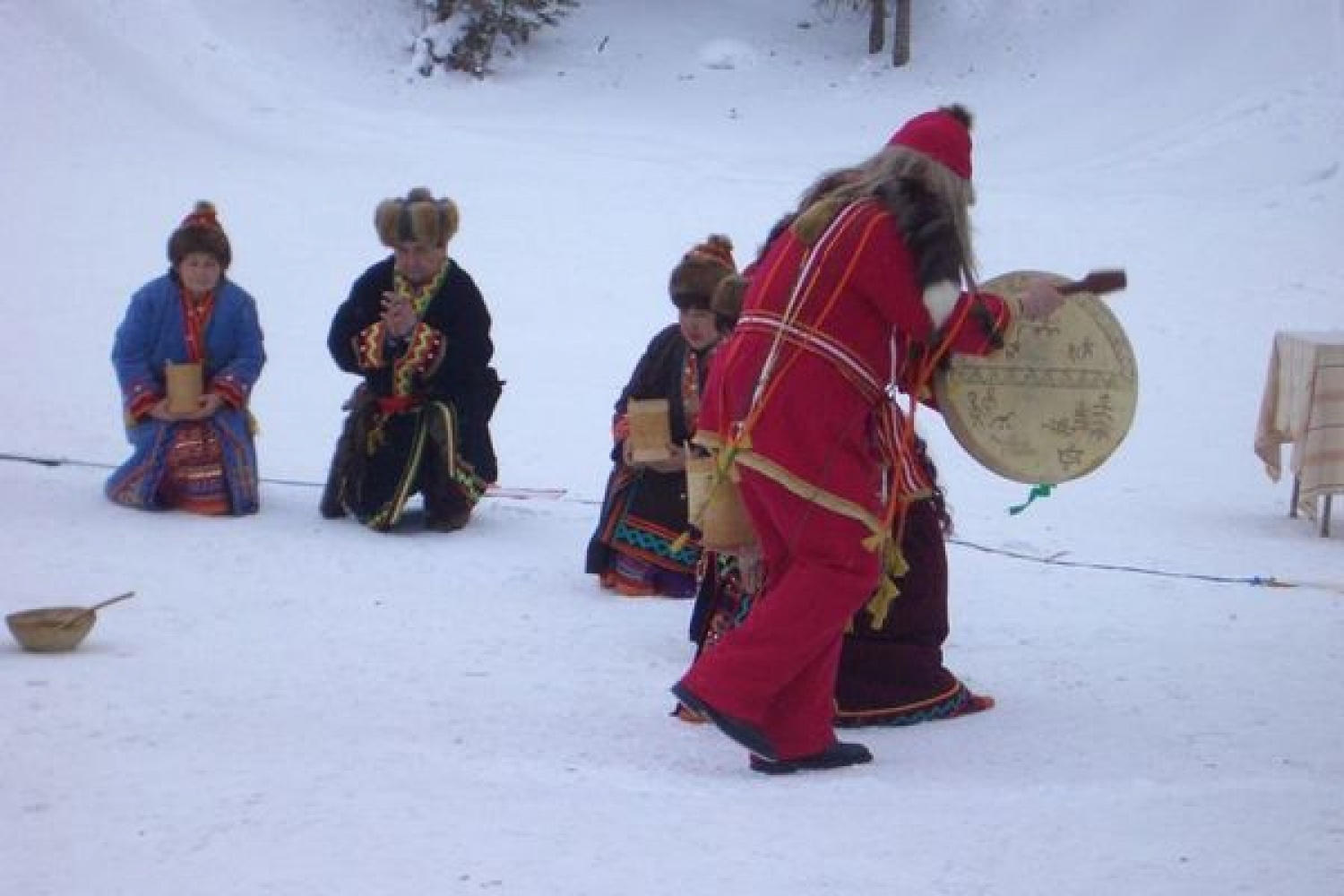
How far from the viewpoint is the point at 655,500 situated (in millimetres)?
6195

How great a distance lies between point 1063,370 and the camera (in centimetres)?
452

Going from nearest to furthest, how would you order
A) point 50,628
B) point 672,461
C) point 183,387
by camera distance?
1. point 50,628
2. point 672,461
3. point 183,387

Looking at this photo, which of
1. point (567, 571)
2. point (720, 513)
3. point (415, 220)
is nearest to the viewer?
point (720, 513)

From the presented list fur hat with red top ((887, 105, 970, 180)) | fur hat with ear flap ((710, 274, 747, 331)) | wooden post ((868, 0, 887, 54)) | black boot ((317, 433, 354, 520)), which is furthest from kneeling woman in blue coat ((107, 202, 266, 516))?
wooden post ((868, 0, 887, 54))

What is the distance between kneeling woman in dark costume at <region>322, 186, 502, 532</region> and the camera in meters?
6.86

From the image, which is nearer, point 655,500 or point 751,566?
point 751,566

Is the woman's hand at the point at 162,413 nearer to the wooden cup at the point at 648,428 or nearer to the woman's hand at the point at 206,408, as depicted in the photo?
the woman's hand at the point at 206,408

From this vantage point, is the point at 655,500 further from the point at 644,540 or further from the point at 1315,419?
the point at 1315,419

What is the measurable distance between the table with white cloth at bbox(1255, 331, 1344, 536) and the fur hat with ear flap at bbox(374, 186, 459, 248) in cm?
385

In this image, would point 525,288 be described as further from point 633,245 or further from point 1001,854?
point 1001,854

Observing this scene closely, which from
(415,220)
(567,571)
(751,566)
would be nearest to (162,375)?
(415,220)

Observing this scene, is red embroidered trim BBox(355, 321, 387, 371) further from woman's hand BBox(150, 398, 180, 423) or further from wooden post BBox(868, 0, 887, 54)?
wooden post BBox(868, 0, 887, 54)

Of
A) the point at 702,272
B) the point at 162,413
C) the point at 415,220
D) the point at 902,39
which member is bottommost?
the point at 162,413

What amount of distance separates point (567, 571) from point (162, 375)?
1.88m
